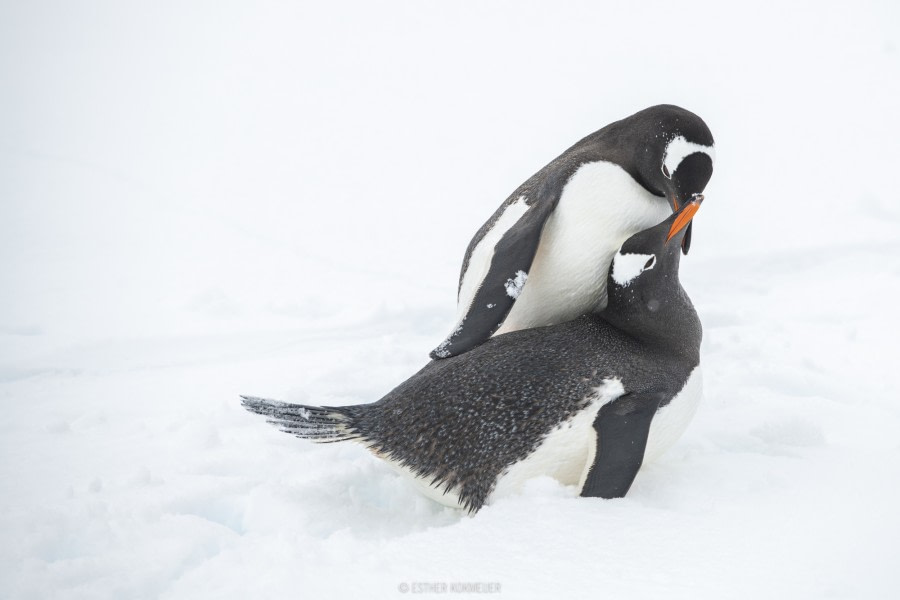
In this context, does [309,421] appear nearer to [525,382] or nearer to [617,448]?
[525,382]

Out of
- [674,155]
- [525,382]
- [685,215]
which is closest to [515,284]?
[525,382]

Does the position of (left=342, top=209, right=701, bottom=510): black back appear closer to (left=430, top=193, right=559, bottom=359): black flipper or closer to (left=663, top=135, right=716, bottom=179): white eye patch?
(left=430, top=193, right=559, bottom=359): black flipper

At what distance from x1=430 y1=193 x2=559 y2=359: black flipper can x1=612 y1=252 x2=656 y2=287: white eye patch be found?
0.83 ft

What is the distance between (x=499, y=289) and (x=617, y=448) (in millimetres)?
579

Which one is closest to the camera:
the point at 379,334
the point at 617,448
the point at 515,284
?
the point at 617,448

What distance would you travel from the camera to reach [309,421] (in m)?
2.16

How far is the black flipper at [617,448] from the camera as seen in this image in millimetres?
1985

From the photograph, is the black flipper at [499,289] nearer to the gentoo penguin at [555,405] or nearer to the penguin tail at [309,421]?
the gentoo penguin at [555,405]

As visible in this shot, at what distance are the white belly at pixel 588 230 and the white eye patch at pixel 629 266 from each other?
11 cm

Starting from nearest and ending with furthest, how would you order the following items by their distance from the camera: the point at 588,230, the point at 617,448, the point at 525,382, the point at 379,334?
the point at 617,448 < the point at 525,382 < the point at 588,230 < the point at 379,334

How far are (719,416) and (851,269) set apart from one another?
10.1ft

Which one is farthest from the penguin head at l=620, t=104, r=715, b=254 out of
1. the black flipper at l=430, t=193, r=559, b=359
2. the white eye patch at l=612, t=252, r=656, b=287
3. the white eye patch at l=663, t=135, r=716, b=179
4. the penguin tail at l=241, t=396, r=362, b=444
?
the penguin tail at l=241, t=396, r=362, b=444

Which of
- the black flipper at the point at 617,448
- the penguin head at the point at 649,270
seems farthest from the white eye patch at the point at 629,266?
the black flipper at the point at 617,448

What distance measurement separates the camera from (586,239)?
2348mm
